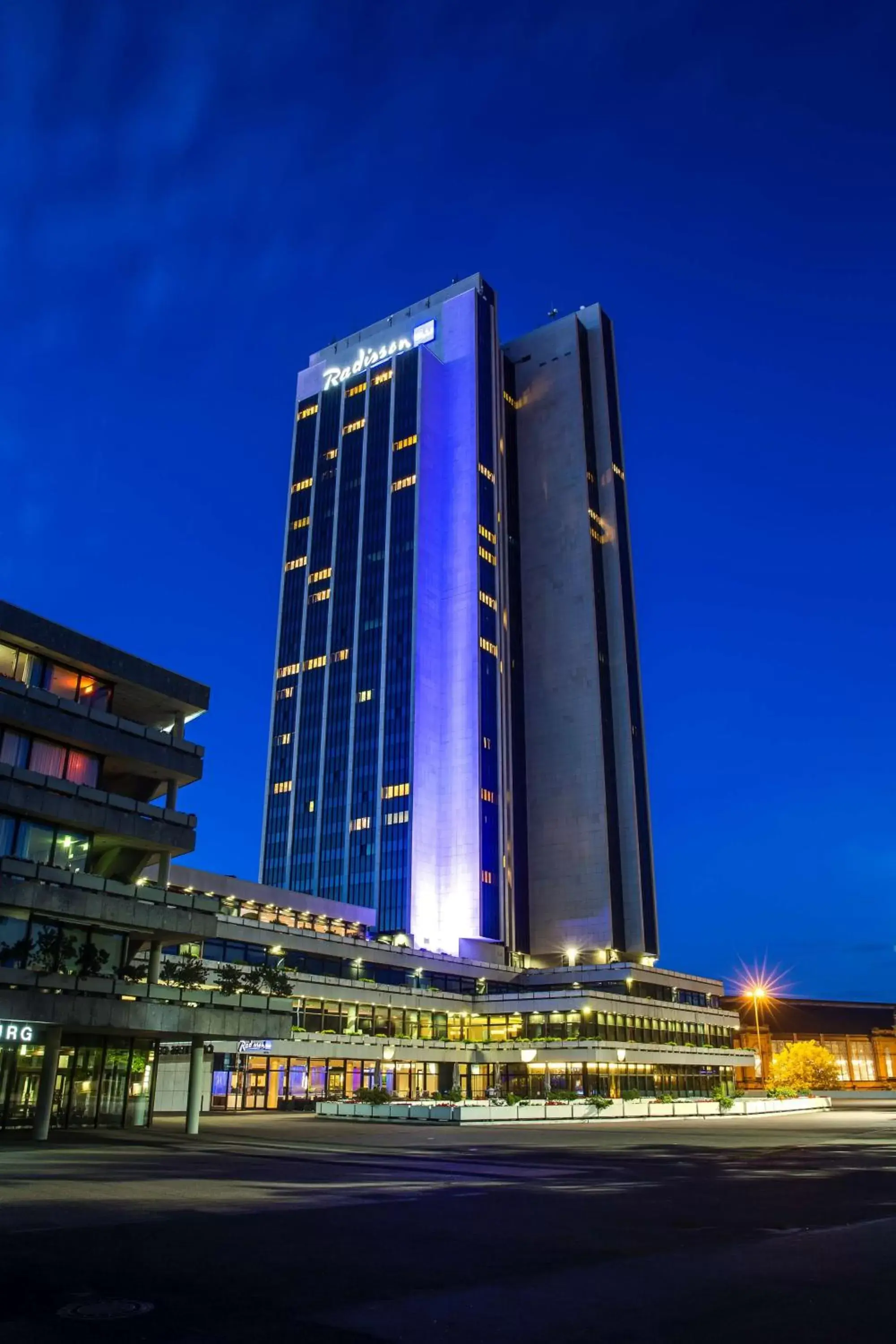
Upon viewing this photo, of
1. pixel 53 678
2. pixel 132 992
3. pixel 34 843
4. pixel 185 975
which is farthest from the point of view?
pixel 185 975

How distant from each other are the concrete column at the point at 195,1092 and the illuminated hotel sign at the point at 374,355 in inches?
5606

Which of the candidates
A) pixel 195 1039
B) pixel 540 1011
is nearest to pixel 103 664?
pixel 195 1039

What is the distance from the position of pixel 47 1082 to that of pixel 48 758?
46.3 ft

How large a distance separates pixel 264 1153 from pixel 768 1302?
27196 mm

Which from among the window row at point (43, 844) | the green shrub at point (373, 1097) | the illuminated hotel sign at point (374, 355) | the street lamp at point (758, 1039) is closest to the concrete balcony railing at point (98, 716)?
the window row at point (43, 844)

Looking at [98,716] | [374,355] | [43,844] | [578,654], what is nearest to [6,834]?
[43,844]

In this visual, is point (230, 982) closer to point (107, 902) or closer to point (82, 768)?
point (107, 902)

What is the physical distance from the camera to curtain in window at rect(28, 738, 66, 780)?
46.7 m

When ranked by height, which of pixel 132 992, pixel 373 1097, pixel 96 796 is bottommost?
pixel 373 1097

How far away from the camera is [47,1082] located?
4409 centimetres

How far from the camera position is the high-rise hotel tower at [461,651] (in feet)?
480

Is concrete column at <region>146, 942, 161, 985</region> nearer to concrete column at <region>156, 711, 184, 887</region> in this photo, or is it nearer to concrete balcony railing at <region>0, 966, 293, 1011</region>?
concrete balcony railing at <region>0, 966, 293, 1011</region>

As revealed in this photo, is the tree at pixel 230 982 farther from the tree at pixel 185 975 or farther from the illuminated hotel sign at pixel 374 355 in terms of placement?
the illuminated hotel sign at pixel 374 355

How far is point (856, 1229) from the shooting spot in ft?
57.8
